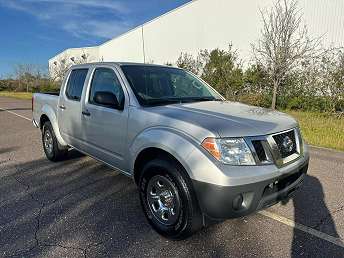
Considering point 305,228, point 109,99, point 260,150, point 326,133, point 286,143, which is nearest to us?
point 260,150

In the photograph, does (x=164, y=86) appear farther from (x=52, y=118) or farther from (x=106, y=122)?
(x=52, y=118)

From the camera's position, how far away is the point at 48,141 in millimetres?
6250

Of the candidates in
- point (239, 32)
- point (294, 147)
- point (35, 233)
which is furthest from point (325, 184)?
point (239, 32)

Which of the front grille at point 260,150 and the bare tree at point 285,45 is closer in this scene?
the front grille at point 260,150

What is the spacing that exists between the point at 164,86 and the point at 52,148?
291cm

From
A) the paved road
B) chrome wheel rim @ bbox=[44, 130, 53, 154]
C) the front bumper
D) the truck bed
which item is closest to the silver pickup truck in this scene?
the front bumper

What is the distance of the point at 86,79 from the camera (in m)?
4.86

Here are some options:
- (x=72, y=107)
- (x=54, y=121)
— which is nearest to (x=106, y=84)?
(x=72, y=107)

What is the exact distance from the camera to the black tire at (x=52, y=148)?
5.94m

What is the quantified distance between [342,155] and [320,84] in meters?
10.4

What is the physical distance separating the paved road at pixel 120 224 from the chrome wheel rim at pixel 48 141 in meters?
0.75

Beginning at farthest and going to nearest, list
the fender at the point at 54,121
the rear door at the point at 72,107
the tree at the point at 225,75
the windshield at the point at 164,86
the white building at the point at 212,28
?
the tree at the point at 225,75 → the white building at the point at 212,28 → the fender at the point at 54,121 → the rear door at the point at 72,107 → the windshield at the point at 164,86

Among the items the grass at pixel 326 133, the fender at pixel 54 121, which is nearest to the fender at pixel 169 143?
the fender at pixel 54 121

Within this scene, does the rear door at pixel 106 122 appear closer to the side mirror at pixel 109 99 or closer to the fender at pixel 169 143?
the side mirror at pixel 109 99
